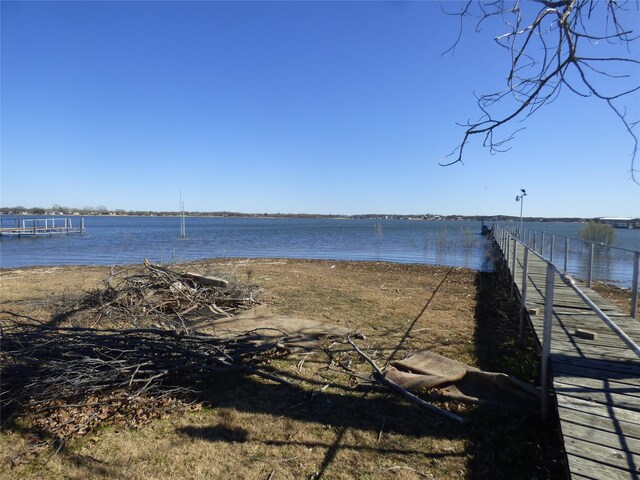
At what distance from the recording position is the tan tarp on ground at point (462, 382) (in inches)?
157

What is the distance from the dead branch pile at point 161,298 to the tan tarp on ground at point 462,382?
368 cm

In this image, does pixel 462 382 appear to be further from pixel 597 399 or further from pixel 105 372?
pixel 105 372

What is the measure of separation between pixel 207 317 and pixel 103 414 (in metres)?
3.07

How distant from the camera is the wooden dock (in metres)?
2.43

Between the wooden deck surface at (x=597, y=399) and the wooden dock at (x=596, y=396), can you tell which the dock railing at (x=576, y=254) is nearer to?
the wooden dock at (x=596, y=396)

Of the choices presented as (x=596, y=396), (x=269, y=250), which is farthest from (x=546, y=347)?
(x=269, y=250)

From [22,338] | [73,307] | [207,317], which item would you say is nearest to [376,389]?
[207,317]

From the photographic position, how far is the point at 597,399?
311cm

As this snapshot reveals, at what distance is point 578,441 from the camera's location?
262 cm

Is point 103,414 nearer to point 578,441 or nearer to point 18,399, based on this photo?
point 18,399

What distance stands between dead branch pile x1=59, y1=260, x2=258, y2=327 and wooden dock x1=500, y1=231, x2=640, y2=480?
5.21 m

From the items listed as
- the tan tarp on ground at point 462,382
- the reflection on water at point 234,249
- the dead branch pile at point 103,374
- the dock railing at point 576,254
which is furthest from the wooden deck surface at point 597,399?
the reflection on water at point 234,249

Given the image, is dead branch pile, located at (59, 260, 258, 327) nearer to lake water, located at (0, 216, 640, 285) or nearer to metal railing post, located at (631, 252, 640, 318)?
lake water, located at (0, 216, 640, 285)

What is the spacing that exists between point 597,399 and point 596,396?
0.05 m
